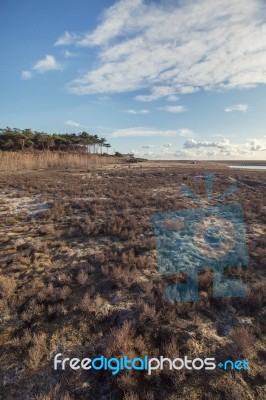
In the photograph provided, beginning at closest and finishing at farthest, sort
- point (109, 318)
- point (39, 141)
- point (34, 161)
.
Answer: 1. point (109, 318)
2. point (34, 161)
3. point (39, 141)

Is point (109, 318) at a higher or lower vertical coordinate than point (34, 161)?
lower

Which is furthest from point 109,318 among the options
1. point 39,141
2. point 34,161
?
point 39,141

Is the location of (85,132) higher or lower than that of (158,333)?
higher

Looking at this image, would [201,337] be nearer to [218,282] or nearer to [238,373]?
[238,373]

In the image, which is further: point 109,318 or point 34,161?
point 34,161

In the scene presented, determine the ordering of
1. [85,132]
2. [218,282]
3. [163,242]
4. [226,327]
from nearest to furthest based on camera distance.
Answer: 1. [226,327]
2. [218,282]
3. [163,242]
4. [85,132]

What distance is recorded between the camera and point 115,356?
3.87 m

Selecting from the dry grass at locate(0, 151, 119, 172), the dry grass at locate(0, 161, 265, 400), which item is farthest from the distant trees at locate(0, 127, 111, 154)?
the dry grass at locate(0, 161, 265, 400)

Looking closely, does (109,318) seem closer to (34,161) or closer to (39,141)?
(34,161)

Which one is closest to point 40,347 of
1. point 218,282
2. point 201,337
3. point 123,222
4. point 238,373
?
point 201,337

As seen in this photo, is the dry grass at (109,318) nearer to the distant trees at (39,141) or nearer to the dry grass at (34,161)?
the dry grass at (34,161)

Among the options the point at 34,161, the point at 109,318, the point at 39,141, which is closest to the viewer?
the point at 109,318

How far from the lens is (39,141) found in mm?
57562

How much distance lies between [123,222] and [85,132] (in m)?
69.3
